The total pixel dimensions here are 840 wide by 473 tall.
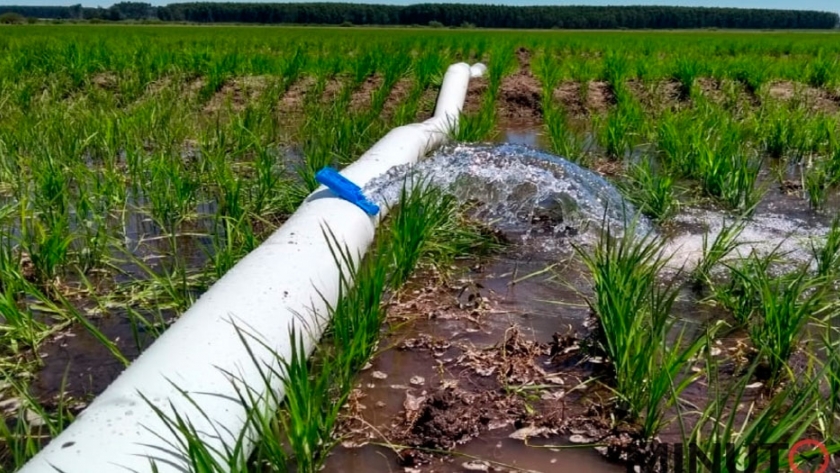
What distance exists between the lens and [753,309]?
230 cm

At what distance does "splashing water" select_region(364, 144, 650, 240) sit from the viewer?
11.3 feet

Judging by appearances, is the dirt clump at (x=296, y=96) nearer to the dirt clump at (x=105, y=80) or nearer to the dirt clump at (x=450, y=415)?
the dirt clump at (x=105, y=80)

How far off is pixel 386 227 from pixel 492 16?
7636cm

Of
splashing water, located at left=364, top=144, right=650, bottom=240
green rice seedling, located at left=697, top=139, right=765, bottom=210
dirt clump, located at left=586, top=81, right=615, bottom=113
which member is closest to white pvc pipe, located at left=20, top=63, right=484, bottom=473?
splashing water, located at left=364, top=144, right=650, bottom=240

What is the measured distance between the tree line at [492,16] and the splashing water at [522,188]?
71.4 meters

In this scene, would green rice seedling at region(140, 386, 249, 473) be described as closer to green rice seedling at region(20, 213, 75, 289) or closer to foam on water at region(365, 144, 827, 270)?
green rice seedling at region(20, 213, 75, 289)

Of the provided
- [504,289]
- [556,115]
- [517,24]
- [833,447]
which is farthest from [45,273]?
[517,24]

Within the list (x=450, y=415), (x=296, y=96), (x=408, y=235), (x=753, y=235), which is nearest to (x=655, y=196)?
(x=753, y=235)

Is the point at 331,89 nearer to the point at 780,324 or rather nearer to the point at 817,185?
the point at 817,185

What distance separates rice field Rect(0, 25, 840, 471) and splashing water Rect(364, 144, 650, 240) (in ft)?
0.81

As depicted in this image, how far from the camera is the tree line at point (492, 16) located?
74.9 m

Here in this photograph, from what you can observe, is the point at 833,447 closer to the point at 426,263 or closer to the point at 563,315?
the point at 563,315

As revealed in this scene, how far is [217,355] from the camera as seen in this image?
162 cm

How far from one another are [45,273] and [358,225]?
1.26 m
